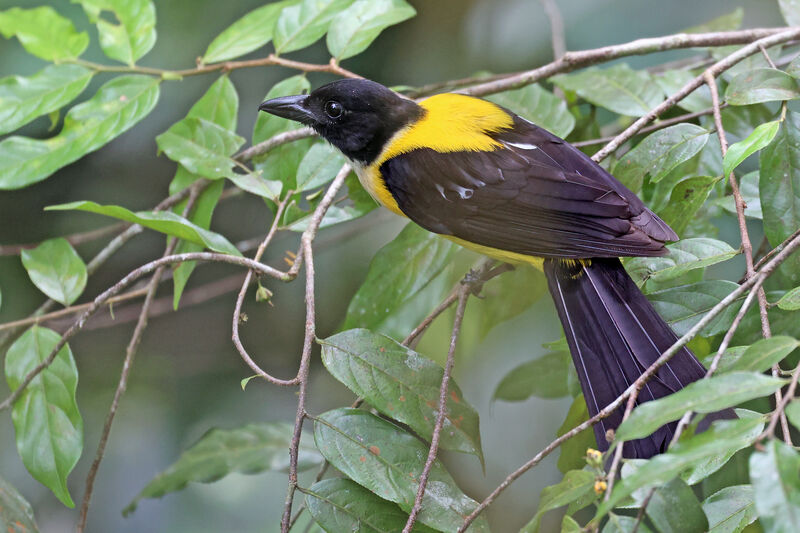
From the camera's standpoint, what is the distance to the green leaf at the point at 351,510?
131cm

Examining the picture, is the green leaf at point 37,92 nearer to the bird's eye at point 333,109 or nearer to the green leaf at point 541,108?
the bird's eye at point 333,109

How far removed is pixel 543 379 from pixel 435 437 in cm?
88

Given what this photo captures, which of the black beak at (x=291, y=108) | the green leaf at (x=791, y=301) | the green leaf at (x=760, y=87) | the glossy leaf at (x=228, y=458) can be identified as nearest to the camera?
the green leaf at (x=791, y=301)

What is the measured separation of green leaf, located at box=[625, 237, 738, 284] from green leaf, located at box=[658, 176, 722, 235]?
0.13 m

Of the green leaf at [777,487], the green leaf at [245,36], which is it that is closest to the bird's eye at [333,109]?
Result: the green leaf at [245,36]

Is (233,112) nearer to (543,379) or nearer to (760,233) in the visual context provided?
(543,379)

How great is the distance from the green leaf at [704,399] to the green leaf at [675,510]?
0.57 feet

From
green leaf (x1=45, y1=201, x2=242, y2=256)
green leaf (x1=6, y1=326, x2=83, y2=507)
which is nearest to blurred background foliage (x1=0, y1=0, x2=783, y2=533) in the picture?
green leaf (x1=6, y1=326, x2=83, y2=507)

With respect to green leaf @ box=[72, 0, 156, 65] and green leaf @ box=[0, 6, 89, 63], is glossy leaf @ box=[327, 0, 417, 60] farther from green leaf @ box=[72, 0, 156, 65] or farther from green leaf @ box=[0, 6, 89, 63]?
green leaf @ box=[0, 6, 89, 63]

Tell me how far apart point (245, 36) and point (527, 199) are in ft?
3.33

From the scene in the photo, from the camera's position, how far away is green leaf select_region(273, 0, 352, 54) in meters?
2.09

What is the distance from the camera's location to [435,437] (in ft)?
4.39

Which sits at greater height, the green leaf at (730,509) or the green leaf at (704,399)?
the green leaf at (704,399)

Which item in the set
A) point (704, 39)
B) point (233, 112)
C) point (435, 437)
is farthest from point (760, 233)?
point (233, 112)
